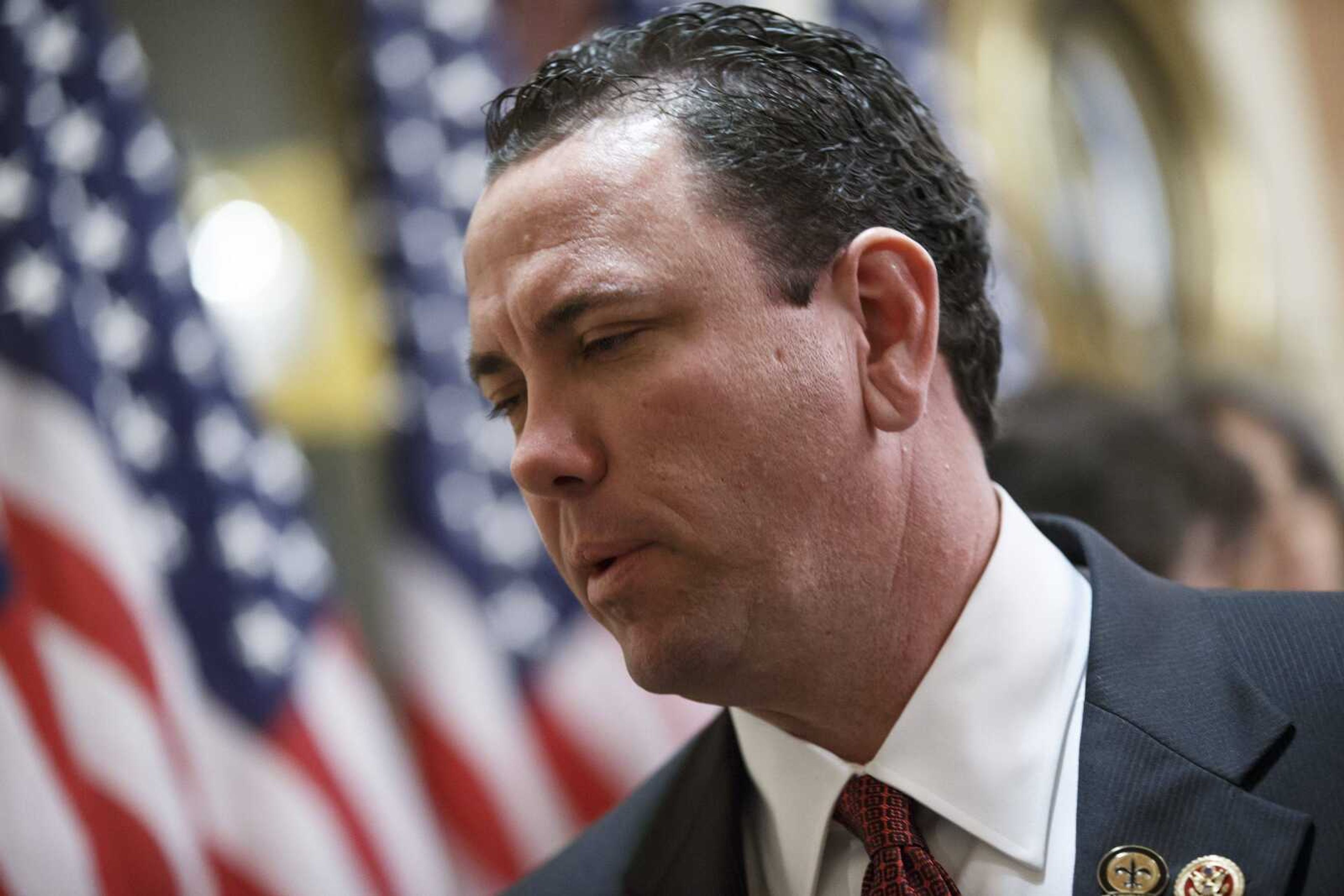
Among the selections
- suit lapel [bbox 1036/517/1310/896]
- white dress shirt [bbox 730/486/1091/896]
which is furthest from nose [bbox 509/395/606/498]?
suit lapel [bbox 1036/517/1310/896]

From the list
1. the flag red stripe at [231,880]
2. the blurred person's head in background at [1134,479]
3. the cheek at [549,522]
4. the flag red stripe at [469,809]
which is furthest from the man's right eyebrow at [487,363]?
the flag red stripe at [469,809]

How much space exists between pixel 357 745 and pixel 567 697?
0.80 metres

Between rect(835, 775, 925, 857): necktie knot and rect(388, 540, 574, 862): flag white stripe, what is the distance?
255cm

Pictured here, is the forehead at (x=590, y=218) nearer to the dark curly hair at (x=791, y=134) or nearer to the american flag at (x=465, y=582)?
the dark curly hair at (x=791, y=134)

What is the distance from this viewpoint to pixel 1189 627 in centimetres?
190

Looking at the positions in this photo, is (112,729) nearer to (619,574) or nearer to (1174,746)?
(619,574)

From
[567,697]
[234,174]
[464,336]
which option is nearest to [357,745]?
[567,697]

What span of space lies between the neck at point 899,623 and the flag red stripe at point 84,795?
187 centimetres

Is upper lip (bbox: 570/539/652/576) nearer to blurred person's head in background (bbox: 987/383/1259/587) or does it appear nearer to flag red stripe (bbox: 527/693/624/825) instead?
blurred person's head in background (bbox: 987/383/1259/587)

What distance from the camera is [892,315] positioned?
6.17 ft

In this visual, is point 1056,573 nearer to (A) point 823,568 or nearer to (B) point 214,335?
(A) point 823,568

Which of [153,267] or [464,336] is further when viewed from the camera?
[464,336]

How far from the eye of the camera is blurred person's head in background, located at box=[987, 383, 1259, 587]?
3.14 meters

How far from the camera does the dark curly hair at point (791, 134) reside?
186cm
